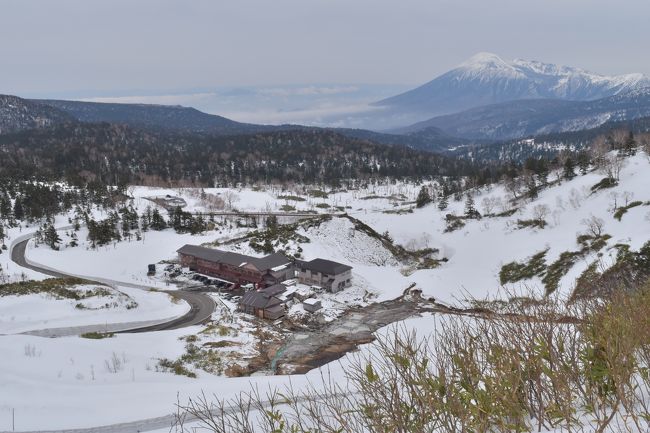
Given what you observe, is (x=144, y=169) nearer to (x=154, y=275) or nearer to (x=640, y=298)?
(x=154, y=275)

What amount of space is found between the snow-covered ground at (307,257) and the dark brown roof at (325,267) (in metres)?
3.08

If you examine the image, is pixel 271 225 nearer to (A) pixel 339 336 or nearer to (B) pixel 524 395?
(A) pixel 339 336

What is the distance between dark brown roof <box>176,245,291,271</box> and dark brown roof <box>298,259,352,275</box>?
8.36 ft

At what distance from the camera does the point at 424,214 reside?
68812mm

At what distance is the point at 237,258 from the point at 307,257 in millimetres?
9355

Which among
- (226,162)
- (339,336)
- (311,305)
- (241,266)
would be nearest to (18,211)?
(241,266)

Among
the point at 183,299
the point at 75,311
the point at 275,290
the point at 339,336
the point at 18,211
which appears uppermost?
the point at 18,211

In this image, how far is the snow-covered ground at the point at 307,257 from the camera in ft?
39.3

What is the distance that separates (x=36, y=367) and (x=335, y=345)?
1980 centimetres

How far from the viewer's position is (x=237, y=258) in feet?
148

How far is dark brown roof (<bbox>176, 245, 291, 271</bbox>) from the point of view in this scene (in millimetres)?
43188

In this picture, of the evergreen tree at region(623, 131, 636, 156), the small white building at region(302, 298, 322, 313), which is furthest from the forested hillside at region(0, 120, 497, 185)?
the small white building at region(302, 298, 322, 313)

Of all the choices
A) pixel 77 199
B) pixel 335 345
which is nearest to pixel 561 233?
pixel 335 345

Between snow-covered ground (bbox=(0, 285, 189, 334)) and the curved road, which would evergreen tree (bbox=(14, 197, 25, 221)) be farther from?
snow-covered ground (bbox=(0, 285, 189, 334))
